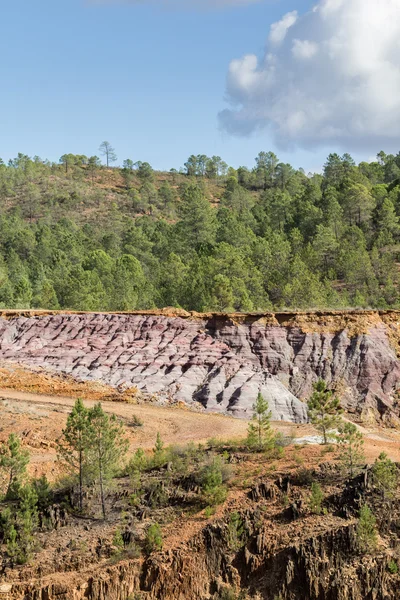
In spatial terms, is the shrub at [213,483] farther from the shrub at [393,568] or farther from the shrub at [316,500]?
the shrub at [393,568]

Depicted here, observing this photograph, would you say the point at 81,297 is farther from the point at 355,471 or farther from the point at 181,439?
the point at 355,471

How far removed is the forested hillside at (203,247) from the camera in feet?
176

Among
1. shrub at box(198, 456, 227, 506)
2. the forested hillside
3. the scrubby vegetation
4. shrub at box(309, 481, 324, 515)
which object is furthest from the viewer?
the forested hillside

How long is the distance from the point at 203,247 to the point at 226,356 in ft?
99.3

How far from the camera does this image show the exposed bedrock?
37500 mm

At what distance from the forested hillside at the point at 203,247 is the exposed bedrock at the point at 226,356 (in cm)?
682

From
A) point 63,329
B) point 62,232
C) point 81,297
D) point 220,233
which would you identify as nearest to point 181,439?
point 63,329

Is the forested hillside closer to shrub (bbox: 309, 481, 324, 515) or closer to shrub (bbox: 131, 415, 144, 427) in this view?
shrub (bbox: 131, 415, 144, 427)

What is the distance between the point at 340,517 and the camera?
18656mm

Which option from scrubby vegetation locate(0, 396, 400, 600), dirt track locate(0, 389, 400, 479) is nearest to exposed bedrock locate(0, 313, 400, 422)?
dirt track locate(0, 389, 400, 479)

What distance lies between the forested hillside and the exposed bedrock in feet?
22.4

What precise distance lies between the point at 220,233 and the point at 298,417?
38.6m

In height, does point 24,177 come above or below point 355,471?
above

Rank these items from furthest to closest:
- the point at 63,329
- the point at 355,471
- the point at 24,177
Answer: the point at 24,177
the point at 63,329
the point at 355,471
